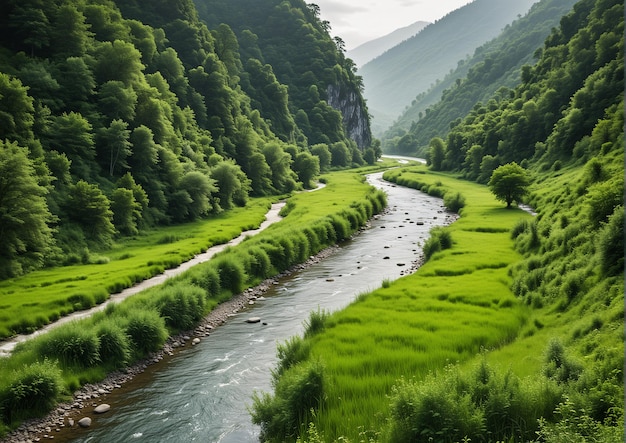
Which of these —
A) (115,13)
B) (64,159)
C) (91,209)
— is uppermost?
(115,13)

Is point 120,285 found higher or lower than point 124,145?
lower

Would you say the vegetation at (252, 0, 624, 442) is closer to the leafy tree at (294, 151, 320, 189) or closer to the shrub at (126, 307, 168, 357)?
the shrub at (126, 307, 168, 357)

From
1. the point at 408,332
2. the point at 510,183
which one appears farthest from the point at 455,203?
the point at 408,332

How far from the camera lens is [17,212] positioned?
42.2 m

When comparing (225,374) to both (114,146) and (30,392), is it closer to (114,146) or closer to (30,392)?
(30,392)

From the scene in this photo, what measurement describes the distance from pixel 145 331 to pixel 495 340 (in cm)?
2248

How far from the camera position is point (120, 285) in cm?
4056

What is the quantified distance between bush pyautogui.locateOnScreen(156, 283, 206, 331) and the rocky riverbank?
0.77m

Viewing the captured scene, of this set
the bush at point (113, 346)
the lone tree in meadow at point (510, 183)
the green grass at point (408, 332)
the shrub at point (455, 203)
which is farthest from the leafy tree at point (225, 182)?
the bush at point (113, 346)

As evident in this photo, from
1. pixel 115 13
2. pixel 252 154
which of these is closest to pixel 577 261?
pixel 252 154

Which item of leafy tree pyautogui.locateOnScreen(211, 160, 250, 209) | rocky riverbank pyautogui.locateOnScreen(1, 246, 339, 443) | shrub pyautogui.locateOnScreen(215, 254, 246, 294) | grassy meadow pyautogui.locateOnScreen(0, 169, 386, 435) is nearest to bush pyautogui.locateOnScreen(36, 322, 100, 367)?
grassy meadow pyautogui.locateOnScreen(0, 169, 386, 435)

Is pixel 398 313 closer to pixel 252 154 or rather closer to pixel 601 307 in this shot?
pixel 601 307

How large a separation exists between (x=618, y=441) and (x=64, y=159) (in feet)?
209

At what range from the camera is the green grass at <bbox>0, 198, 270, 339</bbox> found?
106 feet
